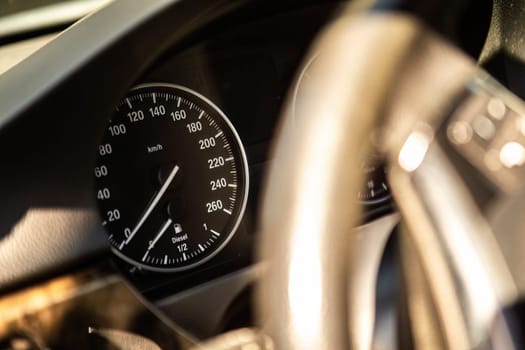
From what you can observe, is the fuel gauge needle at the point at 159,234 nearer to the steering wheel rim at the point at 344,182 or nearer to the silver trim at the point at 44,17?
the silver trim at the point at 44,17

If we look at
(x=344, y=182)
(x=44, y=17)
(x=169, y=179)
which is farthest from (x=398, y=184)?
(x=44, y=17)

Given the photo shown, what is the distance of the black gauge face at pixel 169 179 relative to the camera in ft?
5.18

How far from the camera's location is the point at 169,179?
162cm

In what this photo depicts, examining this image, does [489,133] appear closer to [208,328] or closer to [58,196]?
[58,196]

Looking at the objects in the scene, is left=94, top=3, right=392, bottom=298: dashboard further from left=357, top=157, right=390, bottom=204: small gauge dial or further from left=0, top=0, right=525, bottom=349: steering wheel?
left=0, top=0, right=525, bottom=349: steering wheel

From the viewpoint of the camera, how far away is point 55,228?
4.41ft

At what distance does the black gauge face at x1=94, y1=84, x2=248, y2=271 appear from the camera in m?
1.58

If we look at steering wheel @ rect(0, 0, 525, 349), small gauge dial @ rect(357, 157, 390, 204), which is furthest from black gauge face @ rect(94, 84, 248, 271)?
steering wheel @ rect(0, 0, 525, 349)

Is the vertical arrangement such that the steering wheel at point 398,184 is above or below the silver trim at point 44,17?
above

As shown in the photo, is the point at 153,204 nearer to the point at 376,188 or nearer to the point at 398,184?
the point at 376,188

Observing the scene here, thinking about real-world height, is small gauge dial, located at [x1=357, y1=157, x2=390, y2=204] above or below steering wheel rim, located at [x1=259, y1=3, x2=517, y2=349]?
below

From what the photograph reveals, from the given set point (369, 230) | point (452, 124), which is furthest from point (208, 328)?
point (452, 124)

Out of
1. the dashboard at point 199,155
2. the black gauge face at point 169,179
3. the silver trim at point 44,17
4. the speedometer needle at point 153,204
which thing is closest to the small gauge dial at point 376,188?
the dashboard at point 199,155

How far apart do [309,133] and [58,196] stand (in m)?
0.58
